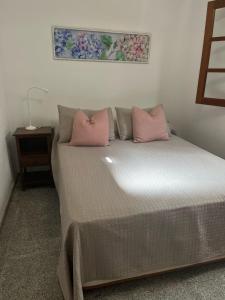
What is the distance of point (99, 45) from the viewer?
2.87 m

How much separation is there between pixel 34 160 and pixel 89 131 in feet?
2.38

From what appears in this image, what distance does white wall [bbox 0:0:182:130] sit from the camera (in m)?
2.62

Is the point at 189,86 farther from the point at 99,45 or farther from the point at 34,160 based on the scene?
the point at 34,160

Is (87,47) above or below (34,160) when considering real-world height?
above

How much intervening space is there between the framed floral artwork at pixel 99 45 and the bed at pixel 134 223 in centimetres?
160

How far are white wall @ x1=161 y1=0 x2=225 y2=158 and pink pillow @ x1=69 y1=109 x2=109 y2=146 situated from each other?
1.28 m

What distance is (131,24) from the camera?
2.92 meters

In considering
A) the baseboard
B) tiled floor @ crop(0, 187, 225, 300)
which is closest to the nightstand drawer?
the baseboard

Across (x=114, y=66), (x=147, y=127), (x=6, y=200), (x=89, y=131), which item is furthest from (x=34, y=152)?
(x=114, y=66)

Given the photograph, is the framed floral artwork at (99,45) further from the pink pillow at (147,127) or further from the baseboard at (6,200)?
the baseboard at (6,200)

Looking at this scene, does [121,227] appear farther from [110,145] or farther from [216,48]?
[216,48]

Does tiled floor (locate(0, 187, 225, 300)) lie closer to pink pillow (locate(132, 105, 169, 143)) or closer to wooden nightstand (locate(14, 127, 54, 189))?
wooden nightstand (locate(14, 127, 54, 189))

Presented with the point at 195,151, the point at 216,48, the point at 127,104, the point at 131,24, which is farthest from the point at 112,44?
the point at 195,151

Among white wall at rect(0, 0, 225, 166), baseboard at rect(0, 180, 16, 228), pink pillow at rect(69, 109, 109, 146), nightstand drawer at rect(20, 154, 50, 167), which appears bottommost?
baseboard at rect(0, 180, 16, 228)
